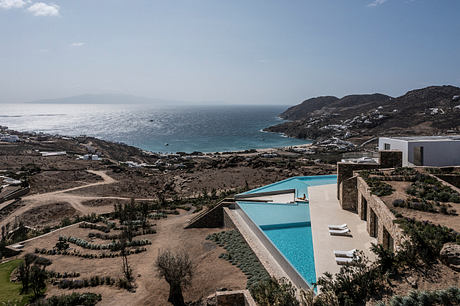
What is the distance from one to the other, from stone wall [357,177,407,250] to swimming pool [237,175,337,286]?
2.12 m

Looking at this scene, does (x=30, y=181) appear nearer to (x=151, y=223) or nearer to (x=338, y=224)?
(x=151, y=223)

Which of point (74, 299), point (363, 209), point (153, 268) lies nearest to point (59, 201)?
point (153, 268)

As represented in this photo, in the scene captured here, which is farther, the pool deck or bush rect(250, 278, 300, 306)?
the pool deck

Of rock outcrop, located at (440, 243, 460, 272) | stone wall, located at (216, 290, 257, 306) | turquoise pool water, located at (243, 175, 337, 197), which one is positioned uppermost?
rock outcrop, located at (440, 243, 460, 272)

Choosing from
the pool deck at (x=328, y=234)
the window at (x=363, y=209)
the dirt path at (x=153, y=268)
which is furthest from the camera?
the window at (x=363, y=209)

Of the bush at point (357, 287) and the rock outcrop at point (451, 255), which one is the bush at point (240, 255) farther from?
the rock outcrop at point (451, 255)

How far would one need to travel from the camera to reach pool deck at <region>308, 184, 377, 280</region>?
30.2 ft

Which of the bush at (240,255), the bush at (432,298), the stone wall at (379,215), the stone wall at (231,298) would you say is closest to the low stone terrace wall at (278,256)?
the bush at (240,255)

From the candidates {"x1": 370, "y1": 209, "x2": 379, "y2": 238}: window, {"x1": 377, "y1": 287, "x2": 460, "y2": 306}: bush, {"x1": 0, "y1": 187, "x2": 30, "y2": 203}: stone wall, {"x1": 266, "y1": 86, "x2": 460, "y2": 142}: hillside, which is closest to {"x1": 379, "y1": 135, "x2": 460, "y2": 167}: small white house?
{"x1": 370, "y1": 209, "x2": 379, "y2": 238}: window

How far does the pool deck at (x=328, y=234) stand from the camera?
922 cm

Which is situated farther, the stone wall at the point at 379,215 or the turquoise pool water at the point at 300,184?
the turquoise pool water at the point at 300,184

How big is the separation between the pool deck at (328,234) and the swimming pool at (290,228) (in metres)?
0.30

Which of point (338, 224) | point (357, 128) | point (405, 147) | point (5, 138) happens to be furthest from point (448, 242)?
point (357, 128)

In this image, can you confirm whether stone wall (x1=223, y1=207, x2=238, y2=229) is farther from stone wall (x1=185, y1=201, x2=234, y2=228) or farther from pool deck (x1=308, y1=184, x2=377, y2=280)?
pool deck (x1=308, y1=184, x2=377, y2=280)
